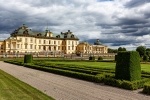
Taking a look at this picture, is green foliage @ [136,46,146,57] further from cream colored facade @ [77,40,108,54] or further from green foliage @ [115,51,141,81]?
green foliage @ [115,51,141,81]

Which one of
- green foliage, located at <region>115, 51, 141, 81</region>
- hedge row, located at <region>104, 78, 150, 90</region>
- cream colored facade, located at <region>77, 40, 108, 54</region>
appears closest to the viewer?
hedge row, located at <region>104, 78, 150, 90</region>

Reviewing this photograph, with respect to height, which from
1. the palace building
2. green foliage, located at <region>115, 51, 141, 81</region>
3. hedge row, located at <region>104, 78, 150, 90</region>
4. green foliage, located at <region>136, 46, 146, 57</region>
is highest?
the palace building

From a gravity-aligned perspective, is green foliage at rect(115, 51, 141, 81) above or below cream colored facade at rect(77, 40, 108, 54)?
below

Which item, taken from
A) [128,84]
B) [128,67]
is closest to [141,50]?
[128,67]

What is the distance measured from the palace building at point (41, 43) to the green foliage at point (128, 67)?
51595mm

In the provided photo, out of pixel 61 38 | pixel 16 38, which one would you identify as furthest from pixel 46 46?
pixel 16 38

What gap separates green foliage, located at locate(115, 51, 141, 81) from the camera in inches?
372

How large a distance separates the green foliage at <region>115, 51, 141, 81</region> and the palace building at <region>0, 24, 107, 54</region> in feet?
169

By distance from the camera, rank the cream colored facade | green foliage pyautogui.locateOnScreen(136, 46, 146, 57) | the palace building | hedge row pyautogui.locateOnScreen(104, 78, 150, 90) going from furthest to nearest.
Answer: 1. the cream colored facade
2. green foliage pyautogui.locateOnScreen(136, 46, 146, 57)
3. the palace building
4. hedge row pyautogui.locateOnScreen(104, 78, 150, 90)

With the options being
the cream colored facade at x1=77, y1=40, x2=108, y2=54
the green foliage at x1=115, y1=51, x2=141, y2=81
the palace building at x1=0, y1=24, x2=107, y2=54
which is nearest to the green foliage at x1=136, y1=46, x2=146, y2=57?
the cream colored facade at x1=77, y1=40, x2=108, y2=54

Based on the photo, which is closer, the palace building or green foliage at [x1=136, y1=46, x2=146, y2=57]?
the palace building

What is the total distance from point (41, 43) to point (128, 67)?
60.0 meters

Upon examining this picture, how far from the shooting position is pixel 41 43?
6750cm

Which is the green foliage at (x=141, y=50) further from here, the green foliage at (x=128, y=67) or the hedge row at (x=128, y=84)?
the hedge row at (x=128, y=84)
